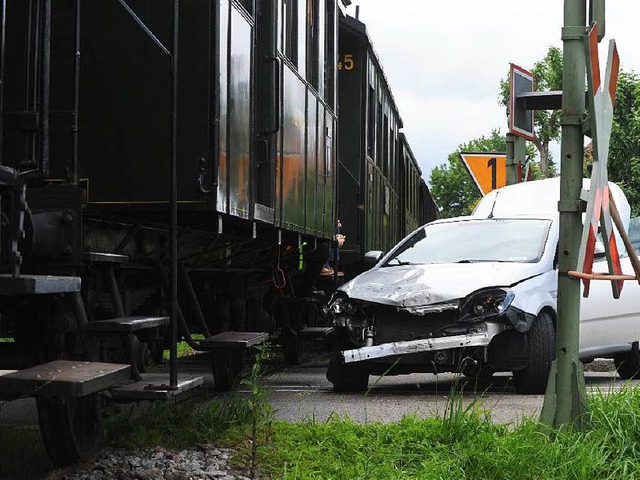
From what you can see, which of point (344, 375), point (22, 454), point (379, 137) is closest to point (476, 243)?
point (344, 375)

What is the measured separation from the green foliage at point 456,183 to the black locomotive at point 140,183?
96.5 meters

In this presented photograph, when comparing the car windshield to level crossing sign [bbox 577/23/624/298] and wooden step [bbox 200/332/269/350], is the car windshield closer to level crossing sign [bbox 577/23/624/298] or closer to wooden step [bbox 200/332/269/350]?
wooden step [bbox 200/332/269/350]

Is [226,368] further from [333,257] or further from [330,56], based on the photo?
[333,257]

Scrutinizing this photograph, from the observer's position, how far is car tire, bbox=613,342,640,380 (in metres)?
11.8

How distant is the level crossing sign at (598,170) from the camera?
616 centimetres

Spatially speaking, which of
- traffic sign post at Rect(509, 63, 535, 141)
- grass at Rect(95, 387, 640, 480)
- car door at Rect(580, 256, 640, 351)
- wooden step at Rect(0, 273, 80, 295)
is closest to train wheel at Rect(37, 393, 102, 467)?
grass at Rect(95, 387, 640, 480)

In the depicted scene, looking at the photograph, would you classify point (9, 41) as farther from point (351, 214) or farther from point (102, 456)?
point (351, 214)

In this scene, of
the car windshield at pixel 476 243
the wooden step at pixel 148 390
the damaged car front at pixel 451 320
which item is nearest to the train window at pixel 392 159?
the car windshield at pixel 476 243

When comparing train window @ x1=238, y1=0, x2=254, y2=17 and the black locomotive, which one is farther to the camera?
train window @ x1=238, y1=0, x2=254, y2=17

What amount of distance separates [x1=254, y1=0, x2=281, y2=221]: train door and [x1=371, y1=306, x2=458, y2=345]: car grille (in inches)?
47.7

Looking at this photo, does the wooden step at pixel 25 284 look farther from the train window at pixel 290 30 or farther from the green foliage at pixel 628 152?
the green foliage at pixel 628 152

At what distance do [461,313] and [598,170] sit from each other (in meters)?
3.38

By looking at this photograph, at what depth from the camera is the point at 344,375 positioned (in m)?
9.96

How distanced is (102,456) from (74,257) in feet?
3.32
